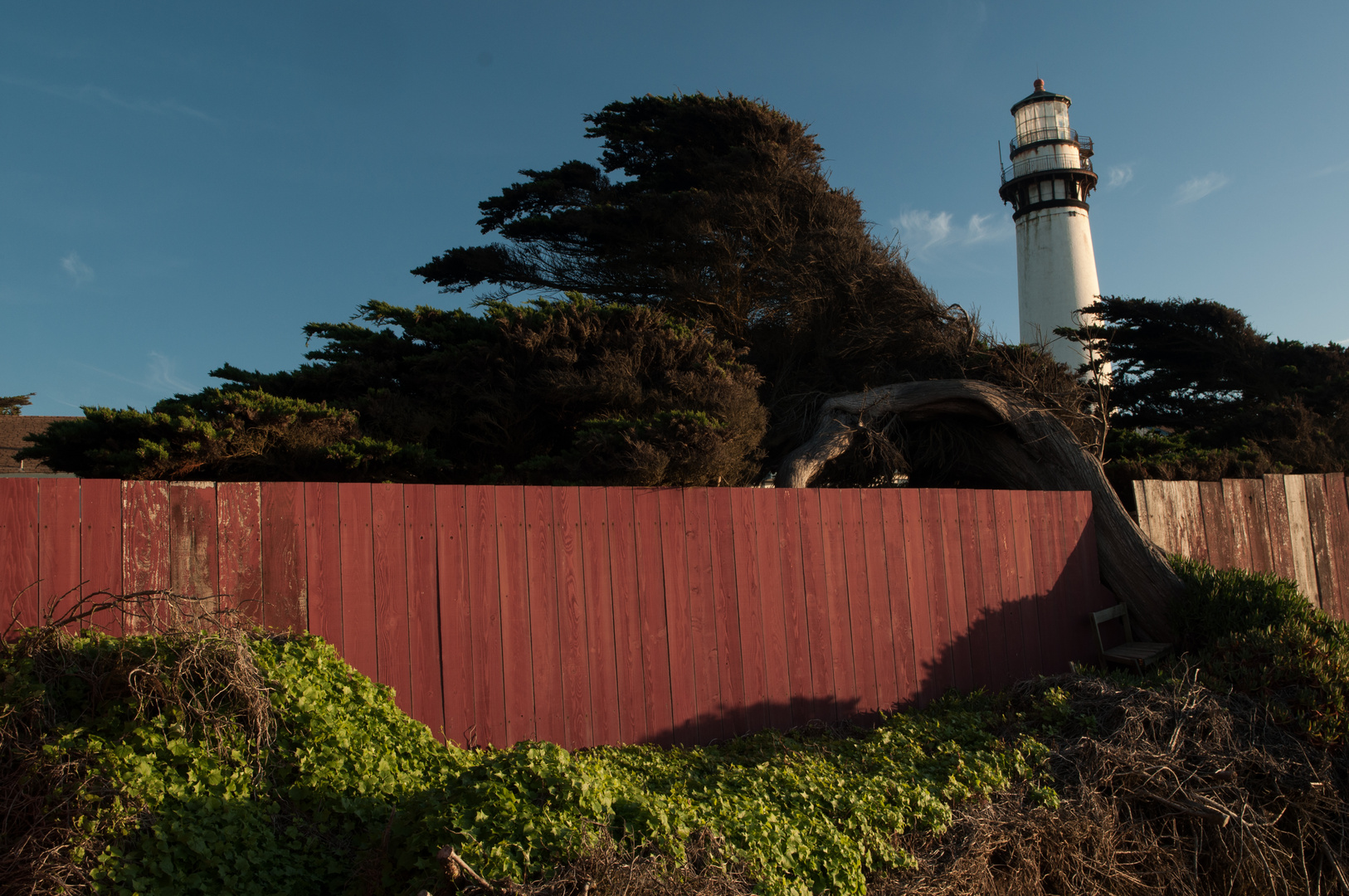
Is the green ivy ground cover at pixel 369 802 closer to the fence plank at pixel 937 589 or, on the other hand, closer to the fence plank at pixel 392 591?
the fence plank at pixel 392 591

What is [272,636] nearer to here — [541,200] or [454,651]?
[454,651]

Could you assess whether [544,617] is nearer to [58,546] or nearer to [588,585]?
[588,585]

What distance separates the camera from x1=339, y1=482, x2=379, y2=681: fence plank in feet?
13.3

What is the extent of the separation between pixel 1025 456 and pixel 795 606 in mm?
4677

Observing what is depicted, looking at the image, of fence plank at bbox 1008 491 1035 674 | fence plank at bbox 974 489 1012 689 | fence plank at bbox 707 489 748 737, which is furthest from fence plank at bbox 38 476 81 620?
fence plank at bbox 1008 491 1035 674

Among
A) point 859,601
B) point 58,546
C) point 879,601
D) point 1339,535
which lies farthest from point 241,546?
point 1339,535

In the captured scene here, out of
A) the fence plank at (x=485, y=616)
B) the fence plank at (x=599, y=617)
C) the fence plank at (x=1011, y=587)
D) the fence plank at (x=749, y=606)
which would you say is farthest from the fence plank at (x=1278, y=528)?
the fence plank at (x=485, y=616)

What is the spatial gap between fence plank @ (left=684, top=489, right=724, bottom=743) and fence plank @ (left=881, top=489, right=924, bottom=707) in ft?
4.99

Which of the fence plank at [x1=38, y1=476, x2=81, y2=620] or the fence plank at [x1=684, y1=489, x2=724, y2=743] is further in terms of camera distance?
the fence plank at [x1=684, y1=489, x2=724, y2=743]

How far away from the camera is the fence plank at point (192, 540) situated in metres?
3.69

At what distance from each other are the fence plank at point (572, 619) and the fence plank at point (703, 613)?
0.61 m

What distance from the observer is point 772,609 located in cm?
539

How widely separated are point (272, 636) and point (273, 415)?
244 centimetres

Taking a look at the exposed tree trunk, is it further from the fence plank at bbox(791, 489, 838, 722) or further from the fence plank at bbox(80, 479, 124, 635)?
the fence plank at bbox(80, 479, 124, 635)
